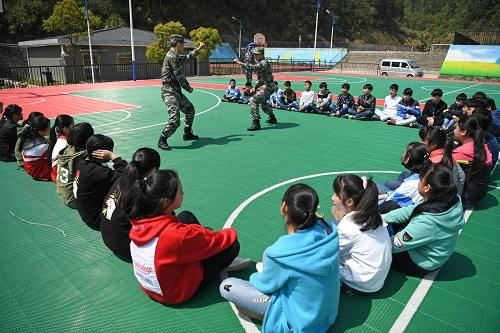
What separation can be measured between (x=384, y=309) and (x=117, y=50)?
28.4 m

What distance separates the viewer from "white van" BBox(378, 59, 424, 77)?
29250 mm

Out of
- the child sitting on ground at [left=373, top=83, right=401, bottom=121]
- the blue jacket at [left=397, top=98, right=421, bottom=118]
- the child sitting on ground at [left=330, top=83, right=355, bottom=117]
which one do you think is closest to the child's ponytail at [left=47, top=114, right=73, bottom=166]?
the child sitting on ground at [left=330, top=83, right=355, bottom=117]

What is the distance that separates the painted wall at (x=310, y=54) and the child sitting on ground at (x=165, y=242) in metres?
41.3

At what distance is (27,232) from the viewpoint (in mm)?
4078

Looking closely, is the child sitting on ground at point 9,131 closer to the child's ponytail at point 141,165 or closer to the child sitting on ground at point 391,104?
the child's ponytail at point 141,165

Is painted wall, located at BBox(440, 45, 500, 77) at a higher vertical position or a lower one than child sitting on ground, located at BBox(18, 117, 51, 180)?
higher

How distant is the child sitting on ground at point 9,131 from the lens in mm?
6238

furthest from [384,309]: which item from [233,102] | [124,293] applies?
[233,102]

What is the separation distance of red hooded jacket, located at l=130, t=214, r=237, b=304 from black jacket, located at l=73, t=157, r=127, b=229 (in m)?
1.21

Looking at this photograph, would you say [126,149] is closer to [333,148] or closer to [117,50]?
[333,148]

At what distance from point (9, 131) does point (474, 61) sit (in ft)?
107

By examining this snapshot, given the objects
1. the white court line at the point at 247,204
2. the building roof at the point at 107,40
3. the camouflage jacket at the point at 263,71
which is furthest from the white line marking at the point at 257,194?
the building roof at the point at 107,40

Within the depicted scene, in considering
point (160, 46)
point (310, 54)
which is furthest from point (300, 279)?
point (310, 54)

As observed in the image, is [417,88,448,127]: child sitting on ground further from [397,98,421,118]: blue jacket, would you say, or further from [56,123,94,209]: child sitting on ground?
[56,123,94,209]: child sitting on ground
